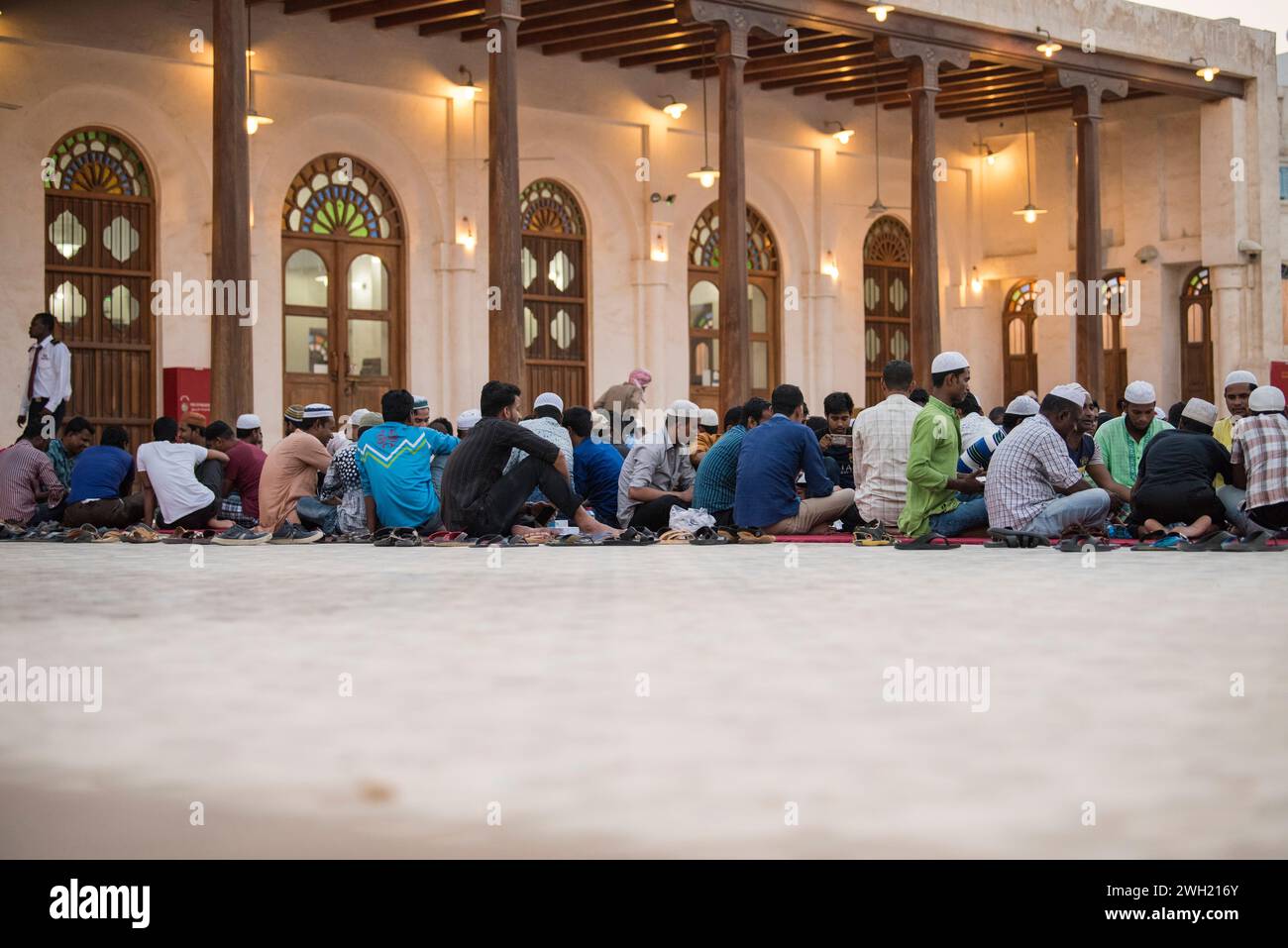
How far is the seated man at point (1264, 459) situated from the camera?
28.4 feet

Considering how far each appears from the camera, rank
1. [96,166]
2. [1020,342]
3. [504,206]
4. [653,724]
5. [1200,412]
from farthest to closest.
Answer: [1020,342], [96,166], [504,206], [1200,412], [653,724]

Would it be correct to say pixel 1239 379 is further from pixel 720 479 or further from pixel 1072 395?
pixel 720 479

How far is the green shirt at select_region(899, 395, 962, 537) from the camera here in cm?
902

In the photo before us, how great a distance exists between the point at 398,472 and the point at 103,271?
23.6 feet

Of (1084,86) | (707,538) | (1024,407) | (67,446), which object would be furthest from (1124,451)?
(1084,86)

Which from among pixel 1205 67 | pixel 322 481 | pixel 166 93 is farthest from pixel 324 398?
pixel 1205 67

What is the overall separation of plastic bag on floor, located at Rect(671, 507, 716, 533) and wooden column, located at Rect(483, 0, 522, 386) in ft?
12.5

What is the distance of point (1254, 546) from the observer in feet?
28.0

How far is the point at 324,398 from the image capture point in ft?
58.4

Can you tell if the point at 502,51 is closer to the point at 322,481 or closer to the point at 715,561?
the point at 322,481
